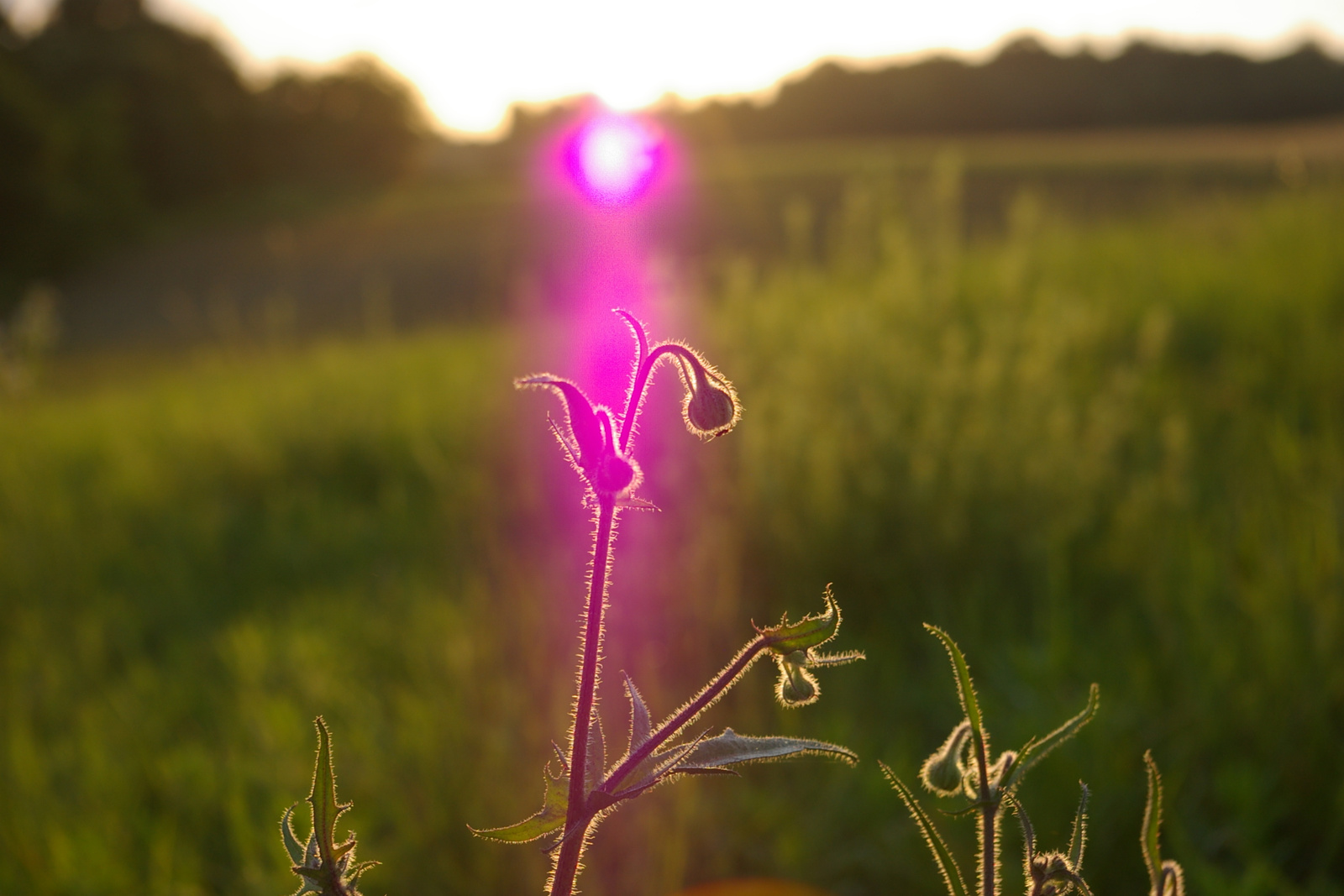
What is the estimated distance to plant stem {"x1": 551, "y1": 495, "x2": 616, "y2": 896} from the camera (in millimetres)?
378

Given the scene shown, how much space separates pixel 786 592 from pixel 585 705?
7.41 feet

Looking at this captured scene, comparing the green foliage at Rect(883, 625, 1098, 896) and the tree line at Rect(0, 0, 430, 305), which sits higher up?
the tree line at Rect(0, 0, 430, 305)

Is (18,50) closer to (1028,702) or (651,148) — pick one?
(651,148)

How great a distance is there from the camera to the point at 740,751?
43 centimetres

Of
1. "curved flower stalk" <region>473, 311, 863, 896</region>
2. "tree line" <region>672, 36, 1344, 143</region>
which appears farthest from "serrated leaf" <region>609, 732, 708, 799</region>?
"tree line" <region>672, 36, 1344, 143</region>

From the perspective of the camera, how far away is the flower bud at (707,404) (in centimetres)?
47

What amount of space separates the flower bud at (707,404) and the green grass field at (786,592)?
132 cm

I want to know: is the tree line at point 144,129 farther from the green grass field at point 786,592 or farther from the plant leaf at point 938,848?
the plant leaf at point 938,848

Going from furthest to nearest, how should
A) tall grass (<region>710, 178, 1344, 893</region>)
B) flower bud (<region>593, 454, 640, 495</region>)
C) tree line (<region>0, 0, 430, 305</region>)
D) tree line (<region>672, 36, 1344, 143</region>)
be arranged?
tree line (<region>672, 36, 1344, 143</region>), tree line (<region>0, 0, 430, 305</region>), tall grass (<region>710, 178, 1344, 893</region>), flower bud (<region>593, 454, 640, 495</region>)

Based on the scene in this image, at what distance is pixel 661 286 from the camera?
361 centimetres

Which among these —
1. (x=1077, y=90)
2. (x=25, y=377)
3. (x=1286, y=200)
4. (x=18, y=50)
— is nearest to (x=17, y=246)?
(x=18, y=50)

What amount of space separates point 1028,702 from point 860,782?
14.9 inches

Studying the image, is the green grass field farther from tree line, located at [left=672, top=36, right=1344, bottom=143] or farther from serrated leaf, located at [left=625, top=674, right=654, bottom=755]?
tree line, located at [left=672, top=36, right=1344, bottom=143]

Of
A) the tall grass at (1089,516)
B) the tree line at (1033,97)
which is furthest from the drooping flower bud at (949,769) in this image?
the tree line at (1033,97)
